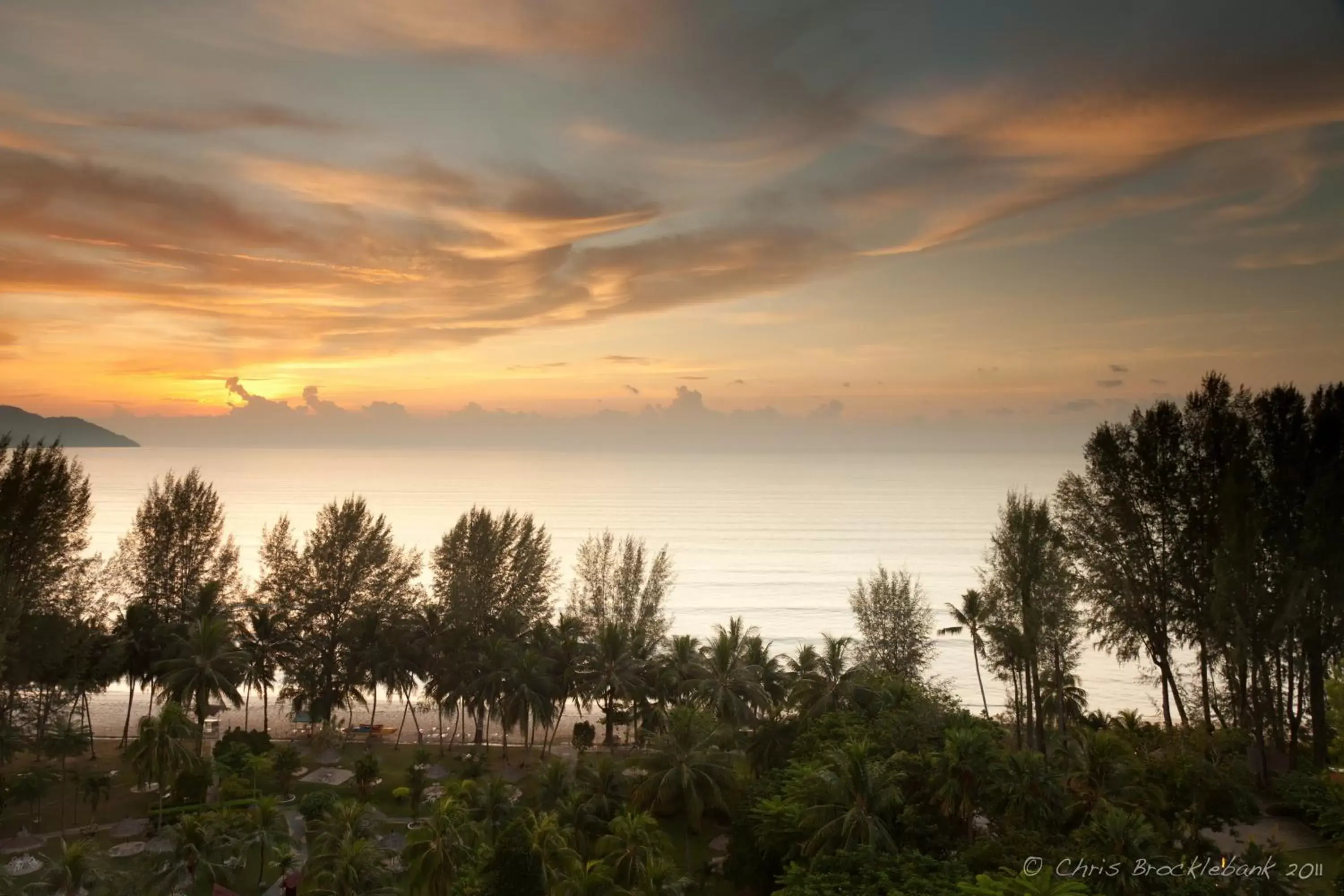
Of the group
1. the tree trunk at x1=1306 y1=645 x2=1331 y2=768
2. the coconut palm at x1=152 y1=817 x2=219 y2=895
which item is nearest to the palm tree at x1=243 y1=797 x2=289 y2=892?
the coconut palm at x1=152 y1=817 x2=219 y2=895

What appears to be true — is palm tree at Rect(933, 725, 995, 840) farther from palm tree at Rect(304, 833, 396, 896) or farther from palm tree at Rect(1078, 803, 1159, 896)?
palm tree at Rect(304, 833, 396, 896)

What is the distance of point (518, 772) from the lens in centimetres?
4534

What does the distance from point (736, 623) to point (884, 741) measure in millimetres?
15178

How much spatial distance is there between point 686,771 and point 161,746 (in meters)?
23.6

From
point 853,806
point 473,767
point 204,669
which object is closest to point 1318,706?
point 853,806

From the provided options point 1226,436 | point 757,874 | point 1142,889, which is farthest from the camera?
point 1226,436

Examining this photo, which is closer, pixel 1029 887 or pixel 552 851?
pixel 1029 887

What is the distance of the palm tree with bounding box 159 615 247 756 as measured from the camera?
4275 cm

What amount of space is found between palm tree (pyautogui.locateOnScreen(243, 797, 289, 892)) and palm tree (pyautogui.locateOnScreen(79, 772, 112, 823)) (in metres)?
10.3

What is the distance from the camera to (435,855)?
87.5 ft

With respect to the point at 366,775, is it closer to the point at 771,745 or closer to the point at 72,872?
the point at 72,872

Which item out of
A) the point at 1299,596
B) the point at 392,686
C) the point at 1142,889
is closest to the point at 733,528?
the point at 392,686

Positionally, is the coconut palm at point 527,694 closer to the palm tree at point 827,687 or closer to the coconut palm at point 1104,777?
the palm tree at point 827,687

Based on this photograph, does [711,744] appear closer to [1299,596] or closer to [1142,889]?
[1142,889]
